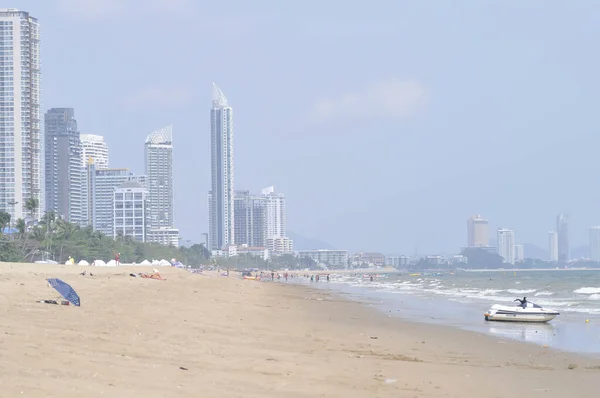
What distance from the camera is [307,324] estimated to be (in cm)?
2564

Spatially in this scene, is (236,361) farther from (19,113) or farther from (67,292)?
(19,113)

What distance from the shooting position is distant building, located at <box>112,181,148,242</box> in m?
196

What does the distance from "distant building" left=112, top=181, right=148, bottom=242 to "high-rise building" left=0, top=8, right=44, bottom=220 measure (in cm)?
6727

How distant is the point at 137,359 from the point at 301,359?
12.2 feet

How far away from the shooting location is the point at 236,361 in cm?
1256

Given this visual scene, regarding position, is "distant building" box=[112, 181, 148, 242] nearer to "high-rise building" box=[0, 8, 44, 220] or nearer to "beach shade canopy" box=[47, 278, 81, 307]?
"high-rise building" box=[0, 8, 44, 220]

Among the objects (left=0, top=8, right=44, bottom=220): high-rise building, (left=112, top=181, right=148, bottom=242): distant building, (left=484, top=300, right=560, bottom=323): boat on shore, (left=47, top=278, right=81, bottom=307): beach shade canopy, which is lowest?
(left=484, top=300, right=560, bottom=323): boat on shore

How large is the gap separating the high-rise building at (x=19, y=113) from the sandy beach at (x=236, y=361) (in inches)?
4217

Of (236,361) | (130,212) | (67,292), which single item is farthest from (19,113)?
(236,361)

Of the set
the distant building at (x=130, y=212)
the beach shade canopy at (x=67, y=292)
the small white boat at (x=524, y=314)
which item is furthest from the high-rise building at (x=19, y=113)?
the beach shade canopy at (x=67, y=292)

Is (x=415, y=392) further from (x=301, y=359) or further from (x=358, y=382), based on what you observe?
(x=301, y=359)

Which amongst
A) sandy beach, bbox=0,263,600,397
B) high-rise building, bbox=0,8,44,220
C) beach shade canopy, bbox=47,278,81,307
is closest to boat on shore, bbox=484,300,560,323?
sandy beach, bbox=0,263,600,397

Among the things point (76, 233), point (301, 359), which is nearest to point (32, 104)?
point (76, 233)

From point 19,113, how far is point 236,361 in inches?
4739
